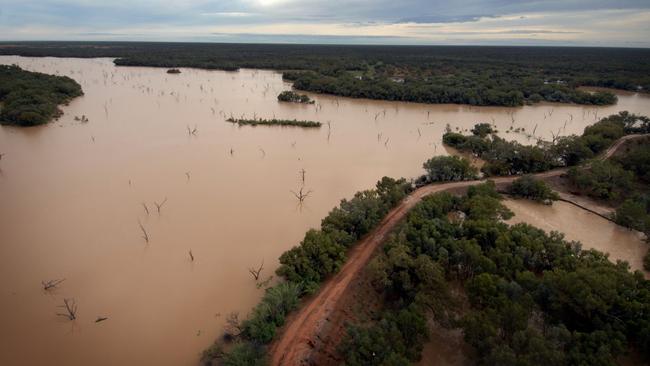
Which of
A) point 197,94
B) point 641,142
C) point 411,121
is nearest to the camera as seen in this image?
point 641,142

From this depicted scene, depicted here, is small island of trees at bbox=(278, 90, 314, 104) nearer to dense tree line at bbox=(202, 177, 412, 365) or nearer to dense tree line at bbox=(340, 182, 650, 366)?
dense tree line at bbox=(202, 177, 412, 365)

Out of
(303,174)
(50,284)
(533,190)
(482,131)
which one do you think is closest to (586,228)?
(533,190)

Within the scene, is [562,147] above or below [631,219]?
above

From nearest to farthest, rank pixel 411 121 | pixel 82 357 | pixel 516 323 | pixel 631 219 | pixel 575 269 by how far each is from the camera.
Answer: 1. pixel 516 323
2. pixel 82 357
3. pixel 575 269
4. pixel 631 219
5. pixel 411 121

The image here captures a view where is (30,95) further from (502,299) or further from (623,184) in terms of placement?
(623,184)

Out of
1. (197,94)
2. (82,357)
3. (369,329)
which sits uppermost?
(197,94)

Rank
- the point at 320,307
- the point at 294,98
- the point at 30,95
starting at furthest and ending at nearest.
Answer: the point at 294,98 → the point at 30,95 → the point at 320,307

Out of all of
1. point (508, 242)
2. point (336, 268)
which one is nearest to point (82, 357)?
point (336, 268)

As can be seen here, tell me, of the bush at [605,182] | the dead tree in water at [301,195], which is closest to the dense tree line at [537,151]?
the bush at [605,182]

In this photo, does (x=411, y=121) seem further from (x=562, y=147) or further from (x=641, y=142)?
(x=641, y=142)
